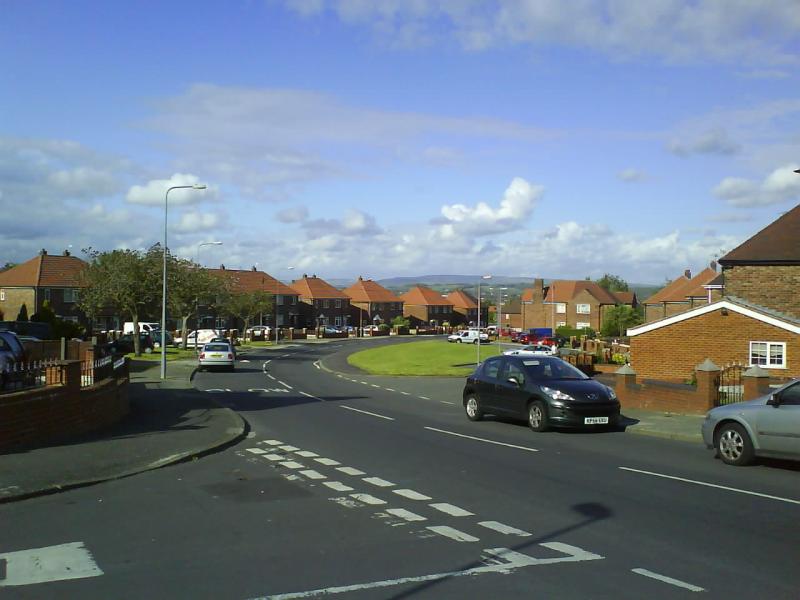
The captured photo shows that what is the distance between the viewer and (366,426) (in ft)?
62.9

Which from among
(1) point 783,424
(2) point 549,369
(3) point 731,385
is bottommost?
(3) point 731,385

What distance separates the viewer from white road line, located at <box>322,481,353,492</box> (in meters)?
10.9

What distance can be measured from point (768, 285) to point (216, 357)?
28039mm

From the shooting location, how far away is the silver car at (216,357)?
147 feet

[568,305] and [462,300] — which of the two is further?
[462,300]

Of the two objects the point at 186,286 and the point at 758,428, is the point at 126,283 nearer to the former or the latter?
the point at 186,286

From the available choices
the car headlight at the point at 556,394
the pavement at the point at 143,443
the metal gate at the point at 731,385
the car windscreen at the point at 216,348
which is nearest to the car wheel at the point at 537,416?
the car headlight at the point at 556,394

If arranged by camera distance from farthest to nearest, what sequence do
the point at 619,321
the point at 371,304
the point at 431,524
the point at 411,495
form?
the point at 371,304
the point at 619,321
the point at 411,495
the point at 431,524

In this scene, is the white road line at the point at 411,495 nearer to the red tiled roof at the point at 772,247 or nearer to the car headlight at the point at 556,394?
the car headlight at the point at 556,394

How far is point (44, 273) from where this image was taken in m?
82.9

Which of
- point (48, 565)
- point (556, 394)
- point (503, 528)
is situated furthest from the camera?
point (556, 394)

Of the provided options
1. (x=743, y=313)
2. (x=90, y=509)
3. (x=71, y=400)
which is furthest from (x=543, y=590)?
(x=743, y=313)

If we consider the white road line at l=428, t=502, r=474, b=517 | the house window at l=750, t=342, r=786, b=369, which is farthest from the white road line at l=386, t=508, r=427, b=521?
the house window at l=750, t=342, r=786, b=369

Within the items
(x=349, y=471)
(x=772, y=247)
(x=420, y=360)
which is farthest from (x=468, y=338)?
(x=349, y=471)
